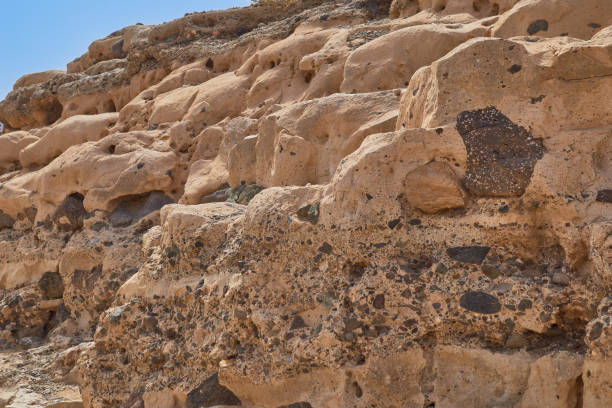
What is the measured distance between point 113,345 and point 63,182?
319 cm

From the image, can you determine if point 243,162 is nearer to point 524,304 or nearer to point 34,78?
point 524,304

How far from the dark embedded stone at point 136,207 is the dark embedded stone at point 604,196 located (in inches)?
174

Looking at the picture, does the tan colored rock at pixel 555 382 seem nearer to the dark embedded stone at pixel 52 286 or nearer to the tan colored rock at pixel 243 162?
the tan colored rock at pixel 243 162

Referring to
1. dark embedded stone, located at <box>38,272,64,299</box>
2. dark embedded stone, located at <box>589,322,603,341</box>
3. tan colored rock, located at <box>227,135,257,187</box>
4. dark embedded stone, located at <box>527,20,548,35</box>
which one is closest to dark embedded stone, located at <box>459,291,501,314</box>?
dark embedded stone, located at <box>589,322,603,341</box>

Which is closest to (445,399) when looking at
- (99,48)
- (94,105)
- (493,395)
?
(493,395)

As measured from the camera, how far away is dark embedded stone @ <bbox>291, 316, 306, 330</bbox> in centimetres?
311

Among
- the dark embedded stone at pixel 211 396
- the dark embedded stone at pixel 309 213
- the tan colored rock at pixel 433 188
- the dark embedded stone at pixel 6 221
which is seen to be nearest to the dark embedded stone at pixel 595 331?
the tan colored rock at pixel 433 188

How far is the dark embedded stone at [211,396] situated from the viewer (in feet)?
10.6

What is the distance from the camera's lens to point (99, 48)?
11.2m

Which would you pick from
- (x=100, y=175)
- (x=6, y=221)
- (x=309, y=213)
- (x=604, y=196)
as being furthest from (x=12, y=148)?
(x=604, y=196)

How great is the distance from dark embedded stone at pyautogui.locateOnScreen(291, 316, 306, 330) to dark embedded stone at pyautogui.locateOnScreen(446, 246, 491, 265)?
2.79ft

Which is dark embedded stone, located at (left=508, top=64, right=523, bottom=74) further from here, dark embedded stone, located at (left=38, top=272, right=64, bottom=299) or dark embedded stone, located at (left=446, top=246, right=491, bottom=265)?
dark embedded stone, located at (left=38, top=272, right=64, bottom=299)

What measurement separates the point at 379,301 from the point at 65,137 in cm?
610

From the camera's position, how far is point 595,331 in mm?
2277
